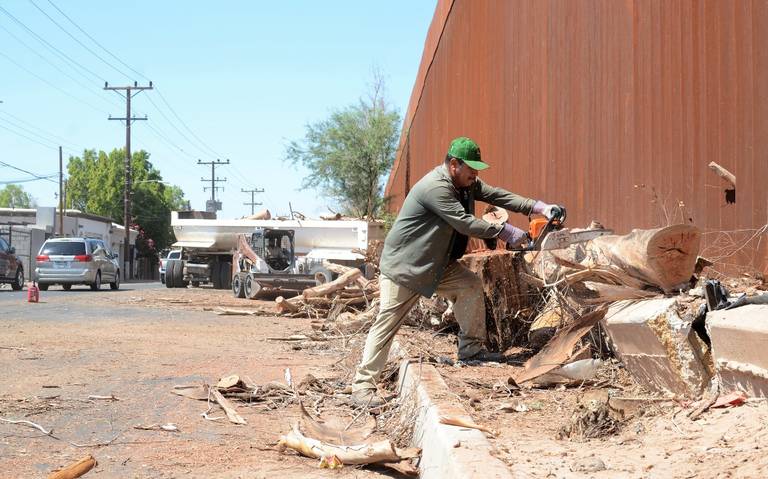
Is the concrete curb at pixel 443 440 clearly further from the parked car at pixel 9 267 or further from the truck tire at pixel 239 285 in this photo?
the parked car at pixel 9 267

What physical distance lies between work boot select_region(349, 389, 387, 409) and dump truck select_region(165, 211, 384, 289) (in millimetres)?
12902

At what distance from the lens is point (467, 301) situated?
23.9ft

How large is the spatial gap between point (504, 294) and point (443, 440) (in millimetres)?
3550

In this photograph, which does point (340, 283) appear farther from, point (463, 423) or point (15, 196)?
point (15, 196)

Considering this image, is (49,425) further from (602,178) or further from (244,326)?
(244,326)

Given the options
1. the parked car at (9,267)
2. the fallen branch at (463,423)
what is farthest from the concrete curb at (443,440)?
the parked car at (9,267)

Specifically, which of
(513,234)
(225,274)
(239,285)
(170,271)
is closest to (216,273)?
(225,274)

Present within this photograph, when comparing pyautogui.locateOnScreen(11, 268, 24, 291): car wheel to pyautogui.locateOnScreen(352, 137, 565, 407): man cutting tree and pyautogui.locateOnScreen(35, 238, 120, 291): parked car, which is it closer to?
pyautogui.locateOnScreen(35, 238, 120, 291): parked car

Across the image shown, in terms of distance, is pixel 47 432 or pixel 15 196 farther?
pixel 15 196

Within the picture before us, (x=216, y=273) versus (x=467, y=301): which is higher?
(x=467, y=301)

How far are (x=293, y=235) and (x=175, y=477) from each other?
68.1 ft

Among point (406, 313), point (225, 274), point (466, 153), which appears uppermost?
point (466, 153)

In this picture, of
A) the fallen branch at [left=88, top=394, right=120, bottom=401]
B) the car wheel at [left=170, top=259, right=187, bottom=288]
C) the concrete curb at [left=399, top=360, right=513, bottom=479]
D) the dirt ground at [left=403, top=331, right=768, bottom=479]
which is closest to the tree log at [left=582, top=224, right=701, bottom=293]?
the dirt ground at [left=403, top=331, right=768, bottom=479]

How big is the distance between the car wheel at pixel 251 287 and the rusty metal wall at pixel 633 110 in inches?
355
